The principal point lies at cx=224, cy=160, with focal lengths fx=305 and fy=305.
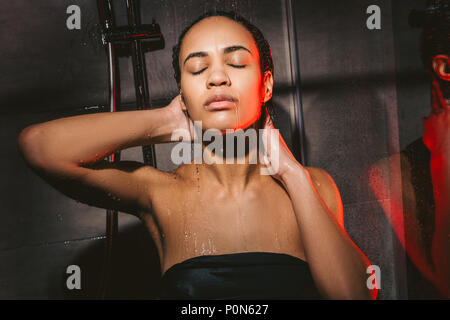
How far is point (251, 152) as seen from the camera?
1056mm

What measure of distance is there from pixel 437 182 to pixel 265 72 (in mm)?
799

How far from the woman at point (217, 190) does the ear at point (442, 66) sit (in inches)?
24.8

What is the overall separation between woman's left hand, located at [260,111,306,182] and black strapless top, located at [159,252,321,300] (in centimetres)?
27

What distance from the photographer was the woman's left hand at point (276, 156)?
958mm

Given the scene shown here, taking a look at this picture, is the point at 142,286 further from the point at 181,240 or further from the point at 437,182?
the point at 437,182

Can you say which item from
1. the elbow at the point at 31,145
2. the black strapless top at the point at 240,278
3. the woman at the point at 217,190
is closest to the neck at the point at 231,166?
the woman at the point at 217,190

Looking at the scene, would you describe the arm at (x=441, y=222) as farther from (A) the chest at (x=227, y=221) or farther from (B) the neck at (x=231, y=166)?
(B) the neck at (x=231, y=166)

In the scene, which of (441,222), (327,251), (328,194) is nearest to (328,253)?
(327,251)

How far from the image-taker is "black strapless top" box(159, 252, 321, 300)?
36.0 inches

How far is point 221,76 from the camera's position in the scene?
0.87 m

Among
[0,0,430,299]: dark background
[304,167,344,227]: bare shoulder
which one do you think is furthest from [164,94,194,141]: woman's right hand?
[304,167,344,227]: bare shoulder

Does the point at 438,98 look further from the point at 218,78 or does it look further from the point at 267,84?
the point at 218,78

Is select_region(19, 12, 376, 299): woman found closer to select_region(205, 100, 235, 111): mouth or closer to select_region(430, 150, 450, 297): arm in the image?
select_region(205, 100, 235, 111): mouth
